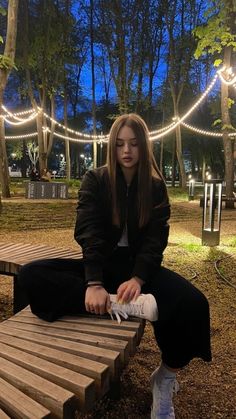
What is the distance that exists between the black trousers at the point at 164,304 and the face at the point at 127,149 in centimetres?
63

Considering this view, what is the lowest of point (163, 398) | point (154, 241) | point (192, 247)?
point (192, 247)

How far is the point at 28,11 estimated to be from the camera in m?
18.8

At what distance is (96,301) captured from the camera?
2.05 metres

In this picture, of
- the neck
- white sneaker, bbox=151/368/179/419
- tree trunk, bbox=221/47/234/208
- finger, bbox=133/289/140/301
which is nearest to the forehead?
the neck

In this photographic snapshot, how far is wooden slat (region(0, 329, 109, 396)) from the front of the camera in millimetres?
1529

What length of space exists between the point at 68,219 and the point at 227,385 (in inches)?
349

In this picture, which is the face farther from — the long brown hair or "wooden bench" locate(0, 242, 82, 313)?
"wooden bench" locate(0, 242, 82, 313)

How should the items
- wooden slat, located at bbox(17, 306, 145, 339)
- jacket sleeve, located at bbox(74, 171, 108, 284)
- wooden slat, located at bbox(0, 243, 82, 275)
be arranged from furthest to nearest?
1. wooden slat, located at bbox(0, 243, 82, 275)
2. jacket sleeve, located at bbox(74, 171, 108, 284)
3. wooden slat, located at bbox(17, 306, 145, 339)

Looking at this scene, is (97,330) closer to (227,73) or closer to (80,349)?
(80,349)

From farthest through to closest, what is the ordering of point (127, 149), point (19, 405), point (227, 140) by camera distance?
point (227, 140) < point (127, 149) < point (19, 405)

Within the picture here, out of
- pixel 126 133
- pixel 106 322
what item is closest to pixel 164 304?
pixel 106 322

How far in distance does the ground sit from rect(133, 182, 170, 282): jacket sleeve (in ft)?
2.59

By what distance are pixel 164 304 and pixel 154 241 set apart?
39 cm

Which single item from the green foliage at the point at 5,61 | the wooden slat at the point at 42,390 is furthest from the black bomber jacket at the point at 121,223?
the green foliage at the point at 5,61
